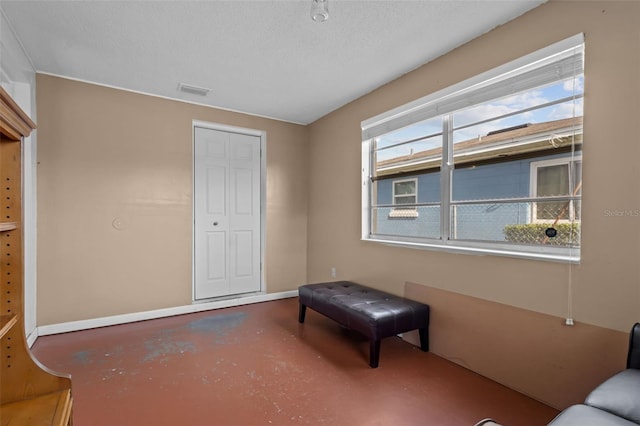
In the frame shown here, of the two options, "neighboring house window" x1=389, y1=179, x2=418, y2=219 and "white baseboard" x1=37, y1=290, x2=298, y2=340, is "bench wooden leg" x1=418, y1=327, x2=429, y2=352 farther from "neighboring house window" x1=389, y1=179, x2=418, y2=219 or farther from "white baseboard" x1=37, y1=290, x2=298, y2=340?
"white baseboard" x1=37, y1=290, x2=298, y2=340

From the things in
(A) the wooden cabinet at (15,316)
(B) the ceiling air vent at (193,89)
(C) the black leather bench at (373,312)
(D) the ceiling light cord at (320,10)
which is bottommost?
(C) the black leather bench at (373,312)

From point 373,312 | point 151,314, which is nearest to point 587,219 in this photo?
point 373,312

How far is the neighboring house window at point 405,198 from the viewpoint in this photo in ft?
9.75

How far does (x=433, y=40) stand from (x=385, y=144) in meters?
1.13

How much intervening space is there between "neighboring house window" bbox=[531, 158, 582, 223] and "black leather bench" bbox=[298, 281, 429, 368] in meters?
1.14

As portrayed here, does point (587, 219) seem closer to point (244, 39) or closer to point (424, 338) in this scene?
point (424, 338)

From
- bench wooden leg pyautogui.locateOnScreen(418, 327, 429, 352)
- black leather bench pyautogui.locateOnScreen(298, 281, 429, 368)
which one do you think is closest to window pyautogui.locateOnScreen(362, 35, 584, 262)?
black leather bench pyautogui.locateOnScreen(298, 281, 429, 368)

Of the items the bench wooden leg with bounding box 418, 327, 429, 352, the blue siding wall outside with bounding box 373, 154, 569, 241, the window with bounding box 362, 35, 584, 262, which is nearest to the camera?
the window with bounding box 362, 35, 584, 262

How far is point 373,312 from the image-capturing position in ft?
7.90

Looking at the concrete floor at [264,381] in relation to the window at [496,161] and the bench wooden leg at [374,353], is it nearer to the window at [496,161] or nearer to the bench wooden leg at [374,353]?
the bench wooden leg at [374,353]

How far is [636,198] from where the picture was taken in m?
1.58

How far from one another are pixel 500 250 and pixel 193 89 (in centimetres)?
325

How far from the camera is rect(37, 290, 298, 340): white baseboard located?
2.99 m

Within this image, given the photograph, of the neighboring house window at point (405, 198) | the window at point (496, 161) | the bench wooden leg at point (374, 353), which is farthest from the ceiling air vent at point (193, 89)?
the bench wooden leg at point (374, 353)
